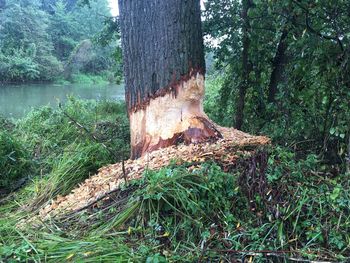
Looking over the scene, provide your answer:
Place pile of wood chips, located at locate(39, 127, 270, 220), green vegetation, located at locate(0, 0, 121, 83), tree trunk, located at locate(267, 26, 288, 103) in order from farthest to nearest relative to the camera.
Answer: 1. green vegetation, located at locate(0, 0, 121, 83)
2. tree trunk, located at locate(267, 26, 288, 103)
3. pile of wood chips, located at locate(39, 127, 270, 220)

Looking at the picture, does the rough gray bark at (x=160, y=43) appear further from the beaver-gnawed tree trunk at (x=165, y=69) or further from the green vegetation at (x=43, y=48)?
the green vegetation at (x=43, y=48)

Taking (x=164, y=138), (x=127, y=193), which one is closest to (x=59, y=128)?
(x=164, y=138)

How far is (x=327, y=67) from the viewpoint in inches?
95.7

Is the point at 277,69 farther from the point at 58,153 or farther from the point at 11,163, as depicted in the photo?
the point at 11,163

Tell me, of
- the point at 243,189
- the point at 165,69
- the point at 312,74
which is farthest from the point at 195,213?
the point at 312,74

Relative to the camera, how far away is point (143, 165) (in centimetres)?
233

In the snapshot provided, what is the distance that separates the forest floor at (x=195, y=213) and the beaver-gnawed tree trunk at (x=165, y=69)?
0.81 ft

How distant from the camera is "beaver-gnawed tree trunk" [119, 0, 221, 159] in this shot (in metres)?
2.60

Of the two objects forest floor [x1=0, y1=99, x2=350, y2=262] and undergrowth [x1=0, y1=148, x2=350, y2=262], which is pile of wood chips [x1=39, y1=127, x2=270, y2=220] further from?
undergrowth [x1=0, y1=148, x2=350, y2=262]

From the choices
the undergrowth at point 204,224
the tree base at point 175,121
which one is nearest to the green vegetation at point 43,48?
the tree base at point 175,121

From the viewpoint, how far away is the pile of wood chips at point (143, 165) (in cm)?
213

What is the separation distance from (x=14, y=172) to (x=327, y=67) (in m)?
2.52

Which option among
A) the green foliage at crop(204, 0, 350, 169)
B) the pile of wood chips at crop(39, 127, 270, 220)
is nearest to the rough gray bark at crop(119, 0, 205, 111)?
the pile of wood chips at crop(39, 127, 270, 220)

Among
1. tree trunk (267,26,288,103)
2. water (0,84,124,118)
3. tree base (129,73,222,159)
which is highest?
tree trunk (267,26,288,103)
